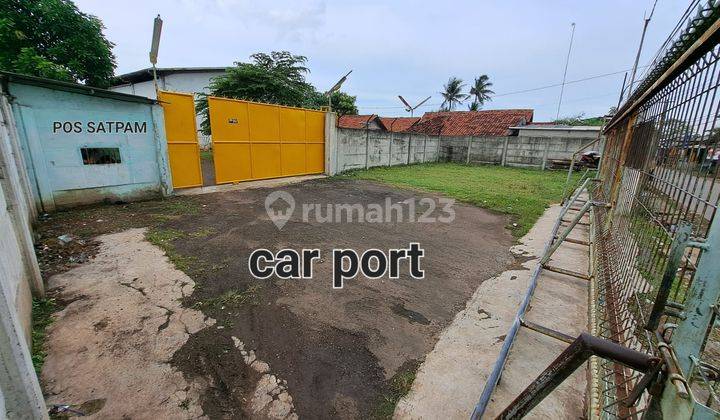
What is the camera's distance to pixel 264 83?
44.9ft

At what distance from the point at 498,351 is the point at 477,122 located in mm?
20990

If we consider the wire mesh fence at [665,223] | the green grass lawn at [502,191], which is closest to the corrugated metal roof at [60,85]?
the green grass lawn at [502,191]

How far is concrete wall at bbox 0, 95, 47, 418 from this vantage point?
128 centimetres

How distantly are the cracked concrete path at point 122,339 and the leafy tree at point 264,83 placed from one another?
1172cm

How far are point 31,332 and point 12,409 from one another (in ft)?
3.81

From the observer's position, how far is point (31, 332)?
2.12 m

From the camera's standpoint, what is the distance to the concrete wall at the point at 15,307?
1.28 meters

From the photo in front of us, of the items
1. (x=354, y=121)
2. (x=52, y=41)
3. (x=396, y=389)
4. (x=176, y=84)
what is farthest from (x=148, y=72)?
(x=396, y=389)

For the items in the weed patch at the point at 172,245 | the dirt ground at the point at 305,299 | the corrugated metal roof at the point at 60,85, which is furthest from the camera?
the corrugated metal roof at the point at 60,85

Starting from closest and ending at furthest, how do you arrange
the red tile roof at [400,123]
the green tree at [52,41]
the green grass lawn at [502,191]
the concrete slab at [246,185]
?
the green grass lawn at [502,191]
the concrete slab at [246,185]
the green tree at [52,41]
the red tile roof at [400,123]

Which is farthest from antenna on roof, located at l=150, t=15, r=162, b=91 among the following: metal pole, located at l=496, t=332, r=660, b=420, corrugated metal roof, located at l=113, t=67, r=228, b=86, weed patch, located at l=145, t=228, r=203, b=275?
corrugated metal roof, located at l=113, t=67, r=228, b=86

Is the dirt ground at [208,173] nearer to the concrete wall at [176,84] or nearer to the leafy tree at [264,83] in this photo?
the leafy tree at [264,83]

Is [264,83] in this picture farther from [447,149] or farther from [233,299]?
[233,299]

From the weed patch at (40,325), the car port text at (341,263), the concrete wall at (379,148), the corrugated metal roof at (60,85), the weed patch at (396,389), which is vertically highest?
the corrugated metal roof at (60,85)
